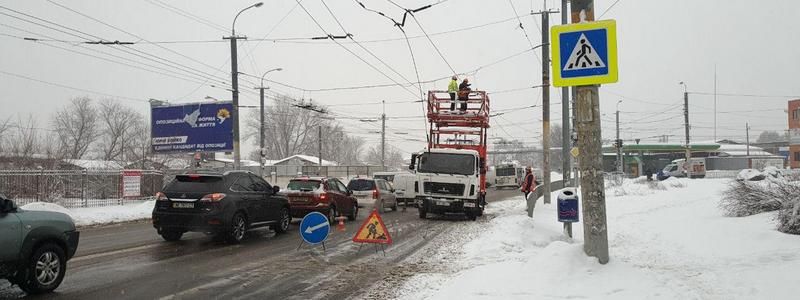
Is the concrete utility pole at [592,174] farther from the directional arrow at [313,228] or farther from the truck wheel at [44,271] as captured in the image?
the truck wheel at [44,271]

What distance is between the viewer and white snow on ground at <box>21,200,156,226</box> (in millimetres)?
17828

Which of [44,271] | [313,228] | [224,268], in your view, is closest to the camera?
[44,271]

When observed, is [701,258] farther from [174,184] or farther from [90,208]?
[90,208]

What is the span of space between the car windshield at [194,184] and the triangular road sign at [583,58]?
26.4 ft

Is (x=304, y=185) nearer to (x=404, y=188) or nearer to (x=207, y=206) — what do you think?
(x=207, y=206)

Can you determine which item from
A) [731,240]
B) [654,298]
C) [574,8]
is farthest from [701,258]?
[574,8]

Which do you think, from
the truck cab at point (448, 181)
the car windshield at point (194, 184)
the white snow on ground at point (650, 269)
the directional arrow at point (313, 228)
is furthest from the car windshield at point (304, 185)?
the white snow on ground at point (650, 269)

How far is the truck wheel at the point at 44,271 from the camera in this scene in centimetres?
680

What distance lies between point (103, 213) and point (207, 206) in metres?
10.7

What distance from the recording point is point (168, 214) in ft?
38.5

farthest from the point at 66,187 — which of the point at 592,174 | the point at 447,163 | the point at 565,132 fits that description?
the point at 565,132

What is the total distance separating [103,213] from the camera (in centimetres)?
1988

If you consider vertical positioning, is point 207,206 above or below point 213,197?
below

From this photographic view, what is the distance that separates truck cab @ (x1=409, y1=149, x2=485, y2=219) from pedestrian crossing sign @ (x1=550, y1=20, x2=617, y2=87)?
12662mm
